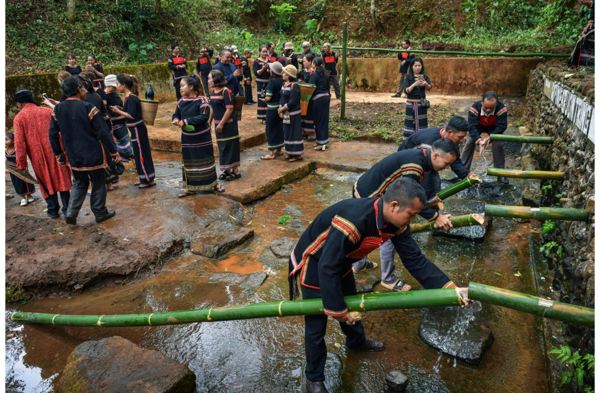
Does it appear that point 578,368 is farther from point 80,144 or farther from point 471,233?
point 80,144

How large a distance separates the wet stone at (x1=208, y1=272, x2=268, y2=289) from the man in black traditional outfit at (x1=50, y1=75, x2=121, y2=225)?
1973mm

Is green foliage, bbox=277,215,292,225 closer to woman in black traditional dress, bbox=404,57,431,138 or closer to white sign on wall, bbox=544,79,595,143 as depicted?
woman in black traditional dress, bbox=404,57,431,138

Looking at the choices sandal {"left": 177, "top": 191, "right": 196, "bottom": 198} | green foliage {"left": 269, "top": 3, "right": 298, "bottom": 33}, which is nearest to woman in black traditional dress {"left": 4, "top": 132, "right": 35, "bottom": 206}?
sandal {"left": 177, "top": 191, "right": 196, "bottom": 198}

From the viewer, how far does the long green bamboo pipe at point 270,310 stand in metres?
2.43

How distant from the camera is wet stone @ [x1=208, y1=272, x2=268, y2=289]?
159 inches

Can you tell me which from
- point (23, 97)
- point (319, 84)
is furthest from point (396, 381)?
point (319, 84)

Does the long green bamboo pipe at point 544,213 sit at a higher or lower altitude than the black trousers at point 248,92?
lower

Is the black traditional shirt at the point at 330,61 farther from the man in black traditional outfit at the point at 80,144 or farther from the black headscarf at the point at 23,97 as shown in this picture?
the black headscarf at the point at 23,97

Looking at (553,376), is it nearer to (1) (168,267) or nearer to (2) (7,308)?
(1) (168,267)

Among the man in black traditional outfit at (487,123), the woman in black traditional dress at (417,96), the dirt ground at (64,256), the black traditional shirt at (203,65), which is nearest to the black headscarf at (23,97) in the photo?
the dirt ground at (64,256)

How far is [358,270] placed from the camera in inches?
165

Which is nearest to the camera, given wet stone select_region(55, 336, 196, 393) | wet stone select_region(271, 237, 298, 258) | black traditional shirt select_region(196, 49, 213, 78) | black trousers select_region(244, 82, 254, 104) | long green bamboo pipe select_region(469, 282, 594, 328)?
long green bamboo pipe select_region(469, 282, 594, 328)

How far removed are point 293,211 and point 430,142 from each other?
210 cm

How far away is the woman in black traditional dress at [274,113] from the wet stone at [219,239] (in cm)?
279
